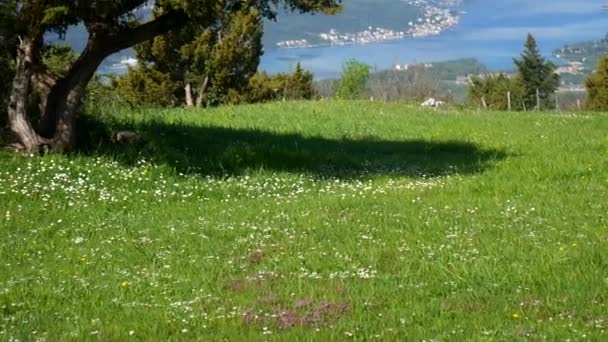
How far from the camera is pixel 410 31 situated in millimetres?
91375

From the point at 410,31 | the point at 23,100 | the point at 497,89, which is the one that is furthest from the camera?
the point at 410,31

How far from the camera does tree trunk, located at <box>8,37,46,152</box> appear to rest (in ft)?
43.0

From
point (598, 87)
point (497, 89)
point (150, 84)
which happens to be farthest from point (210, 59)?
point (497, 89)

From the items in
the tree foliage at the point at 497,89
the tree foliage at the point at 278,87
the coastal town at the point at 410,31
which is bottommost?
the tree foliage at the point at 497,89

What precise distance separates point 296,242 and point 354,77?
38205mm

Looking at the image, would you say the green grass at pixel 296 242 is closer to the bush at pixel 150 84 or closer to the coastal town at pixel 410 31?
the bush at pixel 150 84

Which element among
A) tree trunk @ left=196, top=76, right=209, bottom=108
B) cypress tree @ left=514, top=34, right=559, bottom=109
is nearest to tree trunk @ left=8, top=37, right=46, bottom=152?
tree trunk @ left=196, top=76, right=209, bottom=108

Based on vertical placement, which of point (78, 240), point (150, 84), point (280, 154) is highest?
point (150, 84)

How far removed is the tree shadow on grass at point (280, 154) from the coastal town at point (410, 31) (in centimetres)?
5092

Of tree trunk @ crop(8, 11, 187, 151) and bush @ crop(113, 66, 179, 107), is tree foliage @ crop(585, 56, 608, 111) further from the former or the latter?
tree trunk @ crop(8, 11, 187, 151)

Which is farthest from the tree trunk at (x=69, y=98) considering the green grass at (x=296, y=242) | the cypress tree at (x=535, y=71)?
the cypress tree at (x=535, y=71)

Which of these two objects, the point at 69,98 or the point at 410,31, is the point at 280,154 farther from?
the point at 410,31

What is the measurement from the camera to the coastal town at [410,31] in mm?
79750

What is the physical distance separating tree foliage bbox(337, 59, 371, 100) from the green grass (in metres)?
28.8
